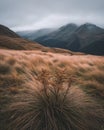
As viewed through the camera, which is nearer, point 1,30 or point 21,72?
point 21,72

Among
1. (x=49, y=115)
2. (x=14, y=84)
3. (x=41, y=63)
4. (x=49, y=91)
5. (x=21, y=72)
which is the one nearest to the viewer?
(x=49, y=115)

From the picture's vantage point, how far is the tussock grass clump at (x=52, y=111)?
452cm

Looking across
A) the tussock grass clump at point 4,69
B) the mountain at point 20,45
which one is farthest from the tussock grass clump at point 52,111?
the mountain at point 20,45

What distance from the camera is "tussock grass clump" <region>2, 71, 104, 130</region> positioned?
178 inches

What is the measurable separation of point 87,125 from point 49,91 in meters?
1.33

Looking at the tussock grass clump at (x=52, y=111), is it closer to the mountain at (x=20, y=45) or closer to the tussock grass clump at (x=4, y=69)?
the tussock grass clump at (x=4, y=69)

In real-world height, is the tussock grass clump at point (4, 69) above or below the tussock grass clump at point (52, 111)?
above

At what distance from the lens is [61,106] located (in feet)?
16.0

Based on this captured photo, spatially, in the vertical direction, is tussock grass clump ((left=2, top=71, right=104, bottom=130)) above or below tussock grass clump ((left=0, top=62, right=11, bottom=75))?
below

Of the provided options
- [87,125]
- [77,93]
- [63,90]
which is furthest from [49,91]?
[87,125]

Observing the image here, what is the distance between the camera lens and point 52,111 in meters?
4.73

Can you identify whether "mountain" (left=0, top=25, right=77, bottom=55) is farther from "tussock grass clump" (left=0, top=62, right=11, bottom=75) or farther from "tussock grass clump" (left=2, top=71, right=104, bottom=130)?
"tussock grass clump" (left=2, top=71, right=104, bottom=130)

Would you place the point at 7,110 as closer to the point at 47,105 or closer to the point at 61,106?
the point at 47,105

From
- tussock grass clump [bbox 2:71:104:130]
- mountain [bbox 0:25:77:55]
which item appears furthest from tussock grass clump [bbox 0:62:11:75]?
mountain [bbox 0:25:77:55]
